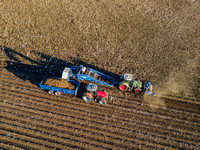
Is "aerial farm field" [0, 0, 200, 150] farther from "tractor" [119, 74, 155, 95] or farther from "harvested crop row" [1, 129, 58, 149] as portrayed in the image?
"tractor" [119, 74, 155, 95]

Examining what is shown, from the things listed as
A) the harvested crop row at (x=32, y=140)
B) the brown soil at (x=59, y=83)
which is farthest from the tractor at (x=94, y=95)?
the harvested crop row at (x=32, y=140)

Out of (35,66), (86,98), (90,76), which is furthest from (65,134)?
(35,66)

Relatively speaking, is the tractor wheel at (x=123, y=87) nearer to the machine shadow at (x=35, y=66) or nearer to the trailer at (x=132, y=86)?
the trailer at (x=132, y=86)

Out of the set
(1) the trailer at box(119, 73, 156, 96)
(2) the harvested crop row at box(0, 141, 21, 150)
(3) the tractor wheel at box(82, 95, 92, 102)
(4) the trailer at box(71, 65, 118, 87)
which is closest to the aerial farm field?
(2) the harvested crop row at box(0, 141, 21, 150)

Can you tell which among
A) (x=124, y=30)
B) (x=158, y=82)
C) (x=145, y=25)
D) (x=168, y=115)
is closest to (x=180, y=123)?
(x=168, y=115)

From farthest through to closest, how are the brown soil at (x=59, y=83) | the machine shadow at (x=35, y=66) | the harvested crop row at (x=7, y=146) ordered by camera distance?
the machine shadow at (x=35, y=66) → the brown soil at (x=59, y=83) → the harvested crop row at (x=7, y=146)
